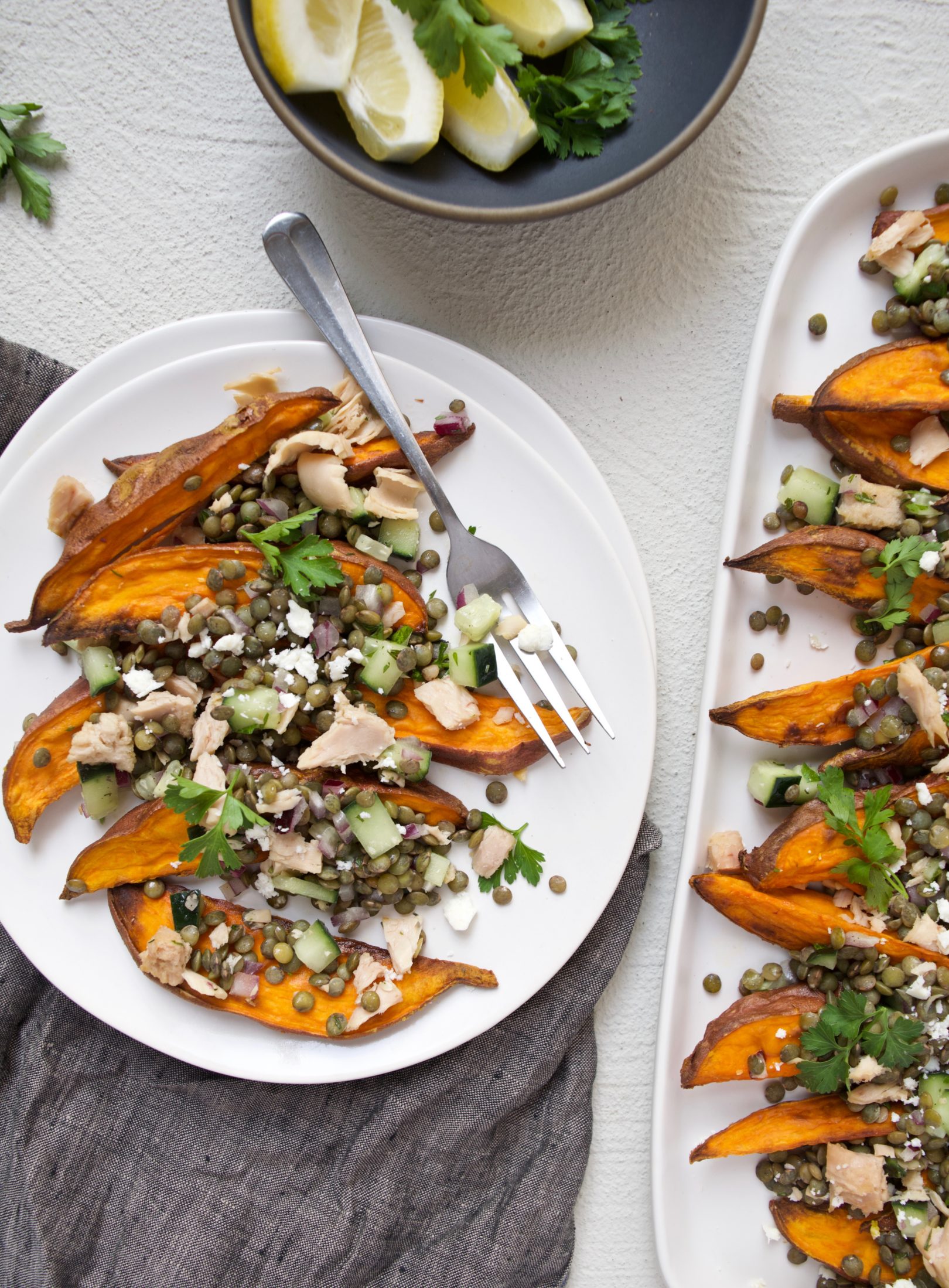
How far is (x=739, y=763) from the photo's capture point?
2.83 metres

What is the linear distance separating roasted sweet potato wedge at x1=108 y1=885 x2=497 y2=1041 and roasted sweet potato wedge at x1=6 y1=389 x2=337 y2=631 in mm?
817

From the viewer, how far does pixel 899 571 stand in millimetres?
2621

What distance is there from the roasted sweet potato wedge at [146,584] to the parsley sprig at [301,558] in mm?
48

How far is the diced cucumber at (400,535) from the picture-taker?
262cm

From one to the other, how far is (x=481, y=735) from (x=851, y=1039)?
1.33 m

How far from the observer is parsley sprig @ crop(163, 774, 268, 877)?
7.88 feet

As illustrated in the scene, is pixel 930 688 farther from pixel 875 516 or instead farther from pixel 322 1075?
pixel 322 1075

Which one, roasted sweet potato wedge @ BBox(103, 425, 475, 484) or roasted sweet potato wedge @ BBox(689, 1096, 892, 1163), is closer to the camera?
roasted sweet potato wedge @ BBox(103, 425, 475, 484)

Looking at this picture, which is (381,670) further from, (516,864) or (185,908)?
(185,908)

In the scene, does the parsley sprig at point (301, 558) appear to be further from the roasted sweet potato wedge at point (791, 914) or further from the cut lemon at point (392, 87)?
the roasted sweet potato wedge at point (791, 914)

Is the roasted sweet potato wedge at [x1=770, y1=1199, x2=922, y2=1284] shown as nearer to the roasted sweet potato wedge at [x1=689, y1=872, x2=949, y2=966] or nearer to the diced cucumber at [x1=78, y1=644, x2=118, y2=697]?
the roasted sweet potato wedge at [x1=689, y1=872, x2=949, y2=966]

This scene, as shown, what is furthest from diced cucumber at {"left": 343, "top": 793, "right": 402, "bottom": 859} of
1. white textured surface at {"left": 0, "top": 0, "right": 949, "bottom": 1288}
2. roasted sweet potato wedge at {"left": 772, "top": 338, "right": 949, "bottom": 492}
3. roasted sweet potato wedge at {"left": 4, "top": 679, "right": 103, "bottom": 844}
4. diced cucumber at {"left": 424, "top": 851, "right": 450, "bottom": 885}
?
roasted sweet potato wedge at {"left": 772, "top": 338, "right": 949, "bottom": 492}

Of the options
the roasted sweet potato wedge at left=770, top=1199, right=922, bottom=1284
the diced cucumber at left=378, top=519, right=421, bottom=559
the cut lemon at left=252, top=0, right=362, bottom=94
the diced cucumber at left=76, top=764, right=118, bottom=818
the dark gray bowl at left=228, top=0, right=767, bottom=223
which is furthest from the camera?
the roasted sweet potato wedge at left=770, top=1199, right=922, bottom=1284

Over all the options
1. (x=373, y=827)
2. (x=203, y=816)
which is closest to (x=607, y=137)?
(x=373, y=827)
